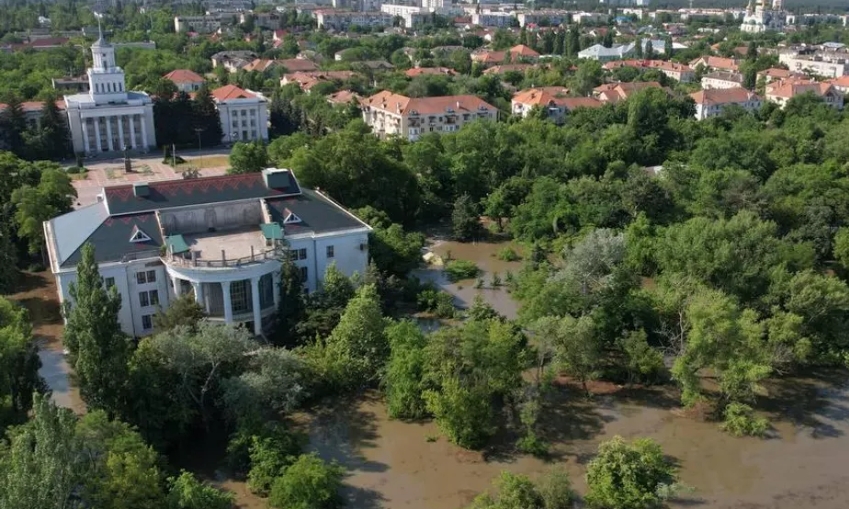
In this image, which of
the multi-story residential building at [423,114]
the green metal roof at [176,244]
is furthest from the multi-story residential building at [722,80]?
the green metal roof at [176,244]

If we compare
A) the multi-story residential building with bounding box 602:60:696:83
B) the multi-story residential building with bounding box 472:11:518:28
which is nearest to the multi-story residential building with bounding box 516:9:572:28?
the multi-story residential building with bounding box 472:11:518:28

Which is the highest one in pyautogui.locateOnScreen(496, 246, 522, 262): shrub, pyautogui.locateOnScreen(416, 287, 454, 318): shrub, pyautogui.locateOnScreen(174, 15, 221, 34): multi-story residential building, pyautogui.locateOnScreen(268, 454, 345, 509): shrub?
pyautogui.locateOnScreen(174, 15, 221, 34): multi-story residential building

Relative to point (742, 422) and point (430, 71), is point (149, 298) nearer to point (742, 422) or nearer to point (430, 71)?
point (742, 422)

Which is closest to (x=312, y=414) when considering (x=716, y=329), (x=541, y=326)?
(x=541, y=326)

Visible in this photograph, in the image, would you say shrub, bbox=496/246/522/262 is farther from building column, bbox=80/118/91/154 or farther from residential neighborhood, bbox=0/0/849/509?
building column, bbox=80/118/91/154

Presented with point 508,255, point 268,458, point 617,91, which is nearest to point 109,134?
point 508,255

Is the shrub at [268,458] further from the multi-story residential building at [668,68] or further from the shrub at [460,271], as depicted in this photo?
the multi-story residential building at [668,68]
